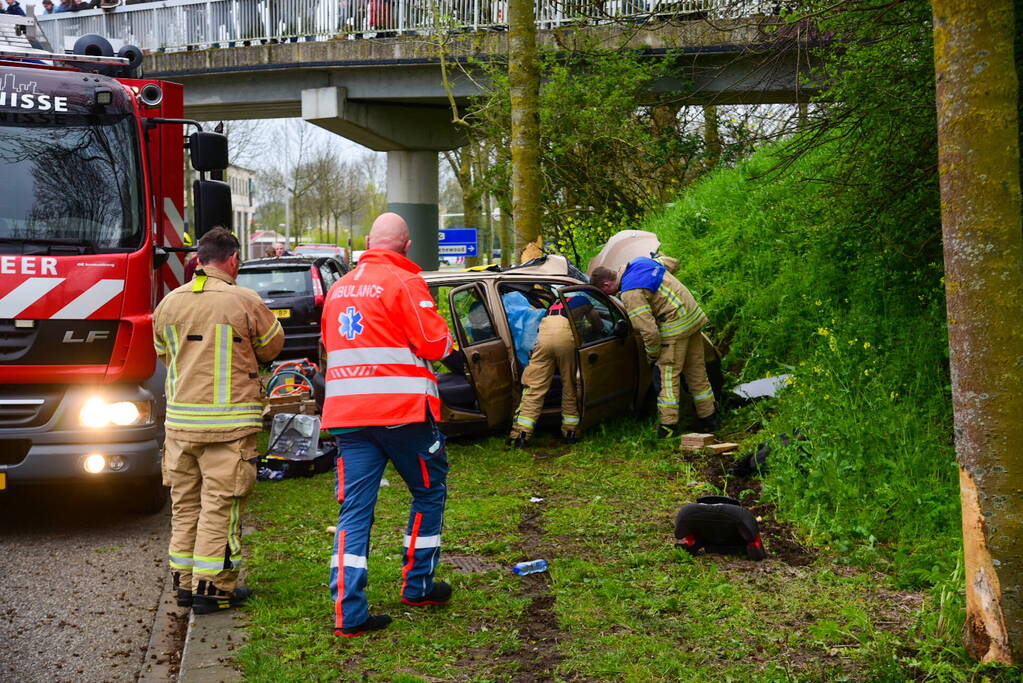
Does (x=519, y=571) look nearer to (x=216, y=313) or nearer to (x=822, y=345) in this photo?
(x=216, y=313)

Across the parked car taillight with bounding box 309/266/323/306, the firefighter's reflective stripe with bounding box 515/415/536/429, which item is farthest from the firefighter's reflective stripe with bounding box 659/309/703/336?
the parked car taillight with bounding box 309/266/323/306

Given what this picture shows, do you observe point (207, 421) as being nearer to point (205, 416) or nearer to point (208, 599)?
point (205, 416)

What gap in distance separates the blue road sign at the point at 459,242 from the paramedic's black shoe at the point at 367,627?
23412mm

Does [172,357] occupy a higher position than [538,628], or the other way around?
[172,357]

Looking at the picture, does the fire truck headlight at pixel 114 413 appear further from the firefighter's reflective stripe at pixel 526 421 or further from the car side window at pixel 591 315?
the car side window at pixel 591 315

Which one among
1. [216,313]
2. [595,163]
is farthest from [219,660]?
[595,163]

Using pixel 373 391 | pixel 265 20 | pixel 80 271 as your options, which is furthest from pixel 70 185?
pixel 265 20

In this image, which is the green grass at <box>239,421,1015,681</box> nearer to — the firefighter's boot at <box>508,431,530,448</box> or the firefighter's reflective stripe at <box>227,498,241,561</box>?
the firefighter's reflective stripe at <box>227,498,241,561</box>

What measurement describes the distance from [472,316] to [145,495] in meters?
3.27

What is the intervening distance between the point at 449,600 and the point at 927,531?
2.63m

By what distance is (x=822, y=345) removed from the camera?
31.1 ft

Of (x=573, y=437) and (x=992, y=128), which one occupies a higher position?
(x=992, y=128)

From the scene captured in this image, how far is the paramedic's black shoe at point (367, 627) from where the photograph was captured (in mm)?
5008

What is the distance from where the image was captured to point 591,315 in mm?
9758
